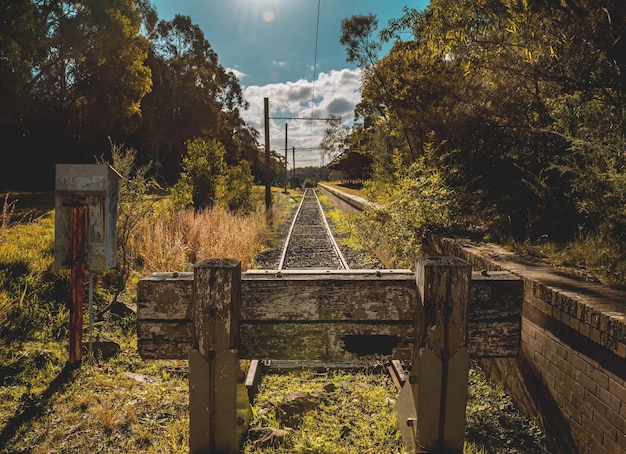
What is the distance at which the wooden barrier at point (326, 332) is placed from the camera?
1.80 meters

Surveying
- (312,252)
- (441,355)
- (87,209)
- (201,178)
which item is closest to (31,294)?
(87,209)

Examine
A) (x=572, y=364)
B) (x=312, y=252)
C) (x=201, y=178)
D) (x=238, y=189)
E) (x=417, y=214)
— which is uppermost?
(x=201, y=178)

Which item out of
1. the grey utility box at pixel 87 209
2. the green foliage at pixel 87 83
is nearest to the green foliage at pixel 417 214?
the grey utility box at pixel 87 209

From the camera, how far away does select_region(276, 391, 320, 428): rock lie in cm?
308

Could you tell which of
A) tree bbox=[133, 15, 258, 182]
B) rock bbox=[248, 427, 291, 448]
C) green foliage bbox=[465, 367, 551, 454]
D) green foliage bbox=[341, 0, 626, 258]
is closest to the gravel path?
green foliage bbox=[341, 0, 626, 258]

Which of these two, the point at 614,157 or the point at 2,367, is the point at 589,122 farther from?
the point at 2,367

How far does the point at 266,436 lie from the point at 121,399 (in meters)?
1.39

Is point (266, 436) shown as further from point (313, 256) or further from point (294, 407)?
point (313, 256)

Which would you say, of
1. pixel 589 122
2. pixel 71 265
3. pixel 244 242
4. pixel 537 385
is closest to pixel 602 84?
pixel 589 122

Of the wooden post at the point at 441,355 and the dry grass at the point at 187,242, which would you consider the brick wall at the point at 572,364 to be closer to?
the wooden post at the point at 441,355

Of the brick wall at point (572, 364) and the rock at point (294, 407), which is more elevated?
the brick wall at point (572, 364)

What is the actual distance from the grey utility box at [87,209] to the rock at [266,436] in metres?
2.02

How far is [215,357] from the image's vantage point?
1803 millimetres

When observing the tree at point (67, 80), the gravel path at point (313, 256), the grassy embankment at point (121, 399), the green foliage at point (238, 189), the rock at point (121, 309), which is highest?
the tree at point (67, 80)
